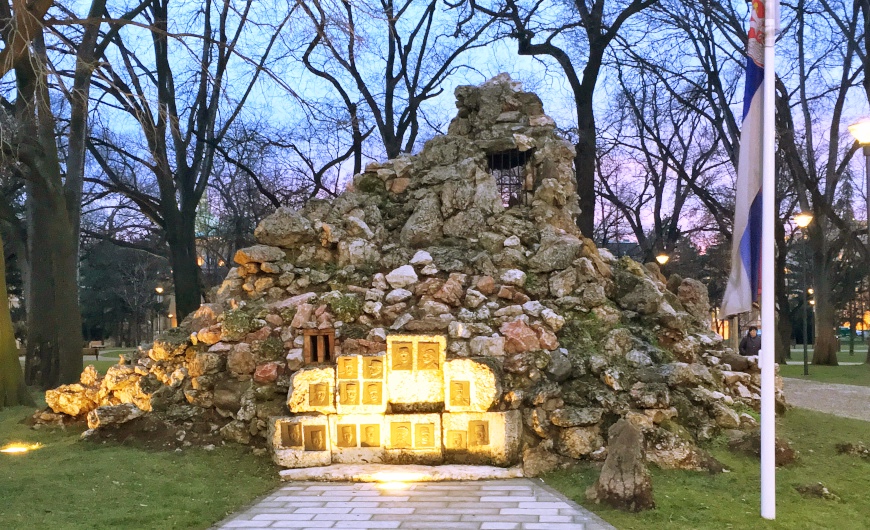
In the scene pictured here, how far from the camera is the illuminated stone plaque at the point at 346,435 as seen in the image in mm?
7426

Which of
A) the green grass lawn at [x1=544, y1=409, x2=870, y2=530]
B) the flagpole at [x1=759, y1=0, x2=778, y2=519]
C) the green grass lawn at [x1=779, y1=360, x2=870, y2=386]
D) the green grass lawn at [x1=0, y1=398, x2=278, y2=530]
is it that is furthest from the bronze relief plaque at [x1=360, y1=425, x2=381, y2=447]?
the green grass lawn at [x1=779, y1=360, x2=870, y2=386]

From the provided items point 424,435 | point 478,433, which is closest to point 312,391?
point 424,435

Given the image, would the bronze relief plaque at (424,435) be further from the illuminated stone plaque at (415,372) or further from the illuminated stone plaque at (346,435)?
the illuminated stone plaque at (346,435)

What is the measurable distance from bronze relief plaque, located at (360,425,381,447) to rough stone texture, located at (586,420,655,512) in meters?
2.53

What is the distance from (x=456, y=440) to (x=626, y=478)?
7.03 ft

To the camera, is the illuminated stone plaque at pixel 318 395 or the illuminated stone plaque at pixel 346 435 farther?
the illuminated stone plaque at pixel 318 395

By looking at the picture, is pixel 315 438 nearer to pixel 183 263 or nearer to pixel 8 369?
pixel 8 369

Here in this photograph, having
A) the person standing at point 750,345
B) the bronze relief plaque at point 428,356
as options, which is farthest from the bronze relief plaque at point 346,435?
the person standing at point 750,345

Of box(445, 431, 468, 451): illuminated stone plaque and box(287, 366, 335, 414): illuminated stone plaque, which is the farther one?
box(287, 366, 335, 414): illuminated stone plaque

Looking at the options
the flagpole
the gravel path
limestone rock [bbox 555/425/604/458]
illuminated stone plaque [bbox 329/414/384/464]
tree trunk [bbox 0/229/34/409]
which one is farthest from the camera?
the gravel path

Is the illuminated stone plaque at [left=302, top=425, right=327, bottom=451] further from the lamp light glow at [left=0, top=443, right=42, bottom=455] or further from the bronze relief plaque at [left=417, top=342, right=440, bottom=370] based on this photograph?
the lamp light glow at [left=0, top=443, right=42, bottom=455]

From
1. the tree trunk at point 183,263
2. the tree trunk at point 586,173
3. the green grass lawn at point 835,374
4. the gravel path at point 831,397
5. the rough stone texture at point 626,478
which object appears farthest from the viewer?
the tree trunk at point 183,263

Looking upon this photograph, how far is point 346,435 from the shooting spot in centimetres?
745

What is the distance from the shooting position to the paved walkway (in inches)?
211
